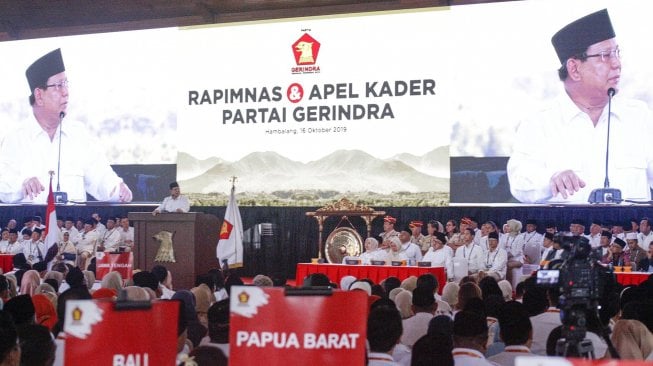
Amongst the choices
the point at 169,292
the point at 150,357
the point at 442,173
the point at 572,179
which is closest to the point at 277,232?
the point at 442,173

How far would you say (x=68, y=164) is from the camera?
42.9 feet

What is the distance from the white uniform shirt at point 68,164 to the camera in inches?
514

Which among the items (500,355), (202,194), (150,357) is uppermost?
(202,194)

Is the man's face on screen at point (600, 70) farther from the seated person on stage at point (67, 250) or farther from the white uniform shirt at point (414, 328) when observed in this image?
the seated person on stage at point (67, 250)

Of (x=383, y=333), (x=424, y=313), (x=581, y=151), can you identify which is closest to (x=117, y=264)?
(x=424, y=313)

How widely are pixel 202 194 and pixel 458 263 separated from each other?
4.59 meters

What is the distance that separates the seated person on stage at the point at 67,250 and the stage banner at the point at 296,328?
9.70 metres

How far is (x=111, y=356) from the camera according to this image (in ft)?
7.13

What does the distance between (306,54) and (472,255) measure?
4.08 meters

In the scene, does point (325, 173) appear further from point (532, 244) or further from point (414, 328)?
point (414, 328)

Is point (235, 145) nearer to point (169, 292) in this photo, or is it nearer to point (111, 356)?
point (169, 292)

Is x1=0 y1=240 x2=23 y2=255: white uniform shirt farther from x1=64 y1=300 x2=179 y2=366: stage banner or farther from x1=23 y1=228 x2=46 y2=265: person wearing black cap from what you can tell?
x1=64 y1=300 x2=179 y2=366: stage banner

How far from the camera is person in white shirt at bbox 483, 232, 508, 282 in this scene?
9750 mm

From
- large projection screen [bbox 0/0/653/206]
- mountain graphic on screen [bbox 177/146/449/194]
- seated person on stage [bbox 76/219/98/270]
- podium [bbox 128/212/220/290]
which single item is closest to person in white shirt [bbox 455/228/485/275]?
large projection screen [bbox 0/0/653/206]
